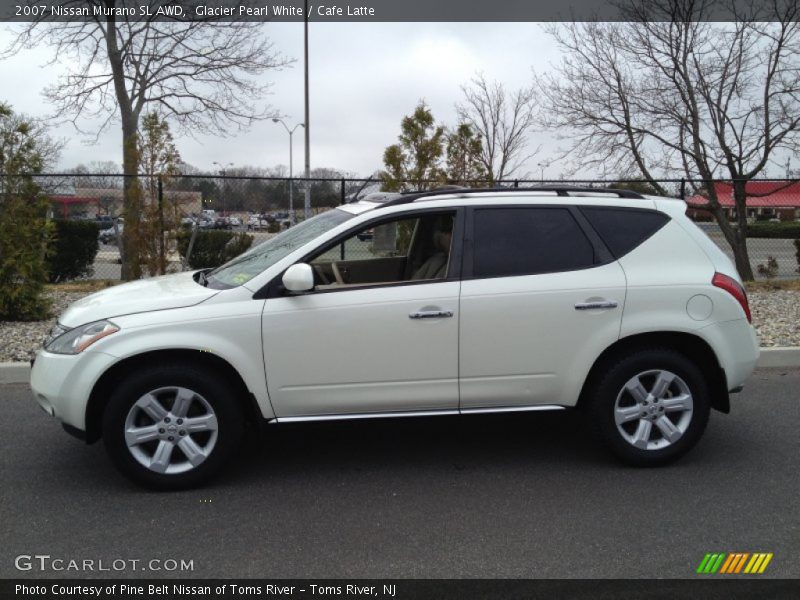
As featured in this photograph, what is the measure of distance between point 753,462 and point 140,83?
1843 cm

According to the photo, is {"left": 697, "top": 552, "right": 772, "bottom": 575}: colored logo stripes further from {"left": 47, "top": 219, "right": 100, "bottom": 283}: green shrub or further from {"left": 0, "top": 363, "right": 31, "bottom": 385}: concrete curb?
{"left": 47, "top": 219, "right": 100, "bottom": 283}: green shrub

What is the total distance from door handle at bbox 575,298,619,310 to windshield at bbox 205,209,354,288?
5.15 ft

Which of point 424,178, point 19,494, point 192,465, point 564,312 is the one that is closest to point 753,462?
point 564,312

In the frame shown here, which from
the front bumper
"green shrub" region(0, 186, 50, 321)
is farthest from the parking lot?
"green shrub" region(0, 186, 50, 321)

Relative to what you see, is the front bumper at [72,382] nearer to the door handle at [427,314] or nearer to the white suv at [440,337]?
the white suv at [440,337]

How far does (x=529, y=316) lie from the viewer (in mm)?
4488

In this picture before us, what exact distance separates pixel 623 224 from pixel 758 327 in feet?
17.2

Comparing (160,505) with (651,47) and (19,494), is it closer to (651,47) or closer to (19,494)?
(19,494)

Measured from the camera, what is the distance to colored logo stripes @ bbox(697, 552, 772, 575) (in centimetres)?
345

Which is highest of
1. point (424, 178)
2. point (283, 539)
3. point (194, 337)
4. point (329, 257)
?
point (424, 178)

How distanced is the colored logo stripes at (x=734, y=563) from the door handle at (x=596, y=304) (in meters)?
1.56

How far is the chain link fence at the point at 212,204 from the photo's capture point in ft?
38.7

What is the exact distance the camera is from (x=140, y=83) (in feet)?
63.3
